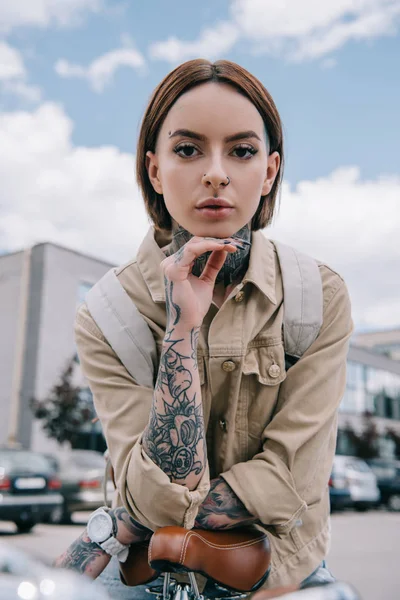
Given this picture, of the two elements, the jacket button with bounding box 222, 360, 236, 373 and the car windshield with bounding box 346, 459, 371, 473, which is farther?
the car windshield with bounding box 346, 459, 371, 473

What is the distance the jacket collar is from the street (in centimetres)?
536

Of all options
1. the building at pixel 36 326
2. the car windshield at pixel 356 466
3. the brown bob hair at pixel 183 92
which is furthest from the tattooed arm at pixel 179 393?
the building at pixel 36 326

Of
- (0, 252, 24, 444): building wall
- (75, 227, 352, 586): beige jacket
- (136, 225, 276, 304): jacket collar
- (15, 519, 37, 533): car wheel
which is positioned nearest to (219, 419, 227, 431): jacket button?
(75, 227, 352, 586): beige jacket

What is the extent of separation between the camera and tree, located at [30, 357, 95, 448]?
21781mm

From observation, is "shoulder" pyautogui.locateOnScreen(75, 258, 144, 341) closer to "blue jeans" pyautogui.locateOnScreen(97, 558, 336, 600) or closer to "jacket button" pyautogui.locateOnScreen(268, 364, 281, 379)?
"jacket button" pyautogui.locateOnScreen(268, 364, 281, 379)

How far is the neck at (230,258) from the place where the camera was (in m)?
1.57

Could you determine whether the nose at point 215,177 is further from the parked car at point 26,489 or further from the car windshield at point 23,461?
the car windshield at point 23,461

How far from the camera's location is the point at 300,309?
163 centimetres

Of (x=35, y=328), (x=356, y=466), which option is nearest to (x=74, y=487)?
(x=356, y=466)

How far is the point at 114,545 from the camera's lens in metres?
1.51

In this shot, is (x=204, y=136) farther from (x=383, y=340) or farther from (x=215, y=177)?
(x=383, y=340)

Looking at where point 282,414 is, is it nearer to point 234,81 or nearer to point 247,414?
point 247,414

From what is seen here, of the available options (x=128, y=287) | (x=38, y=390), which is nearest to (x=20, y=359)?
(x=38, y=390)

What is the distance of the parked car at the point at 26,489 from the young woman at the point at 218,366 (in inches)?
399
